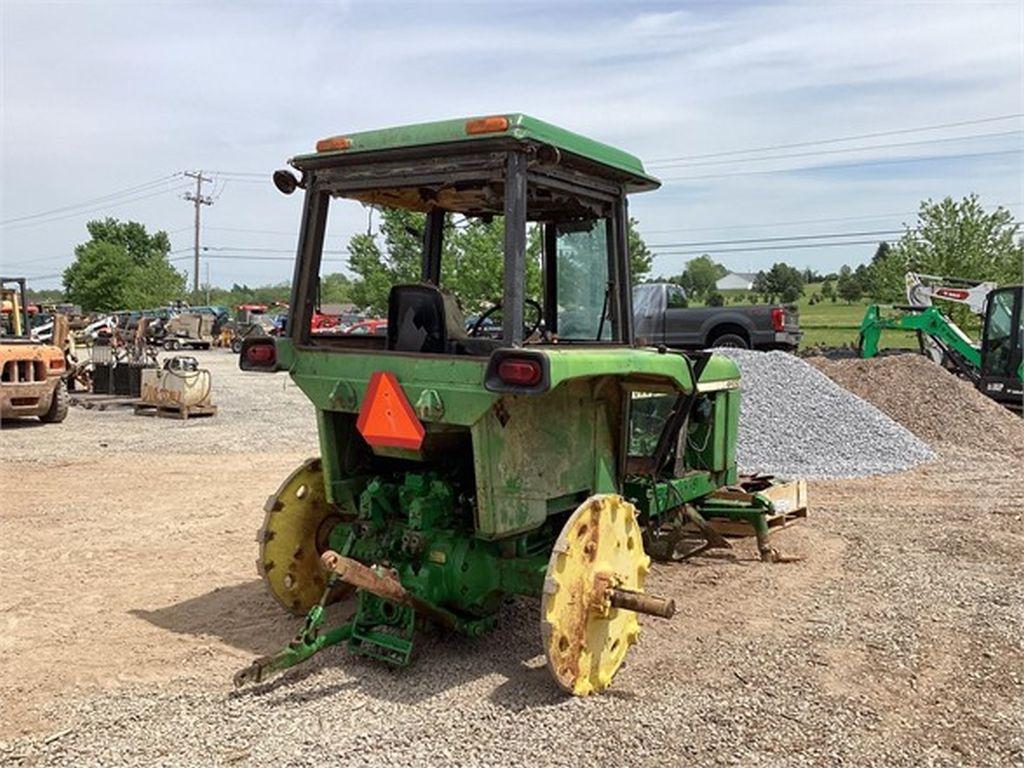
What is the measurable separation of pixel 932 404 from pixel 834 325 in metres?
41.4

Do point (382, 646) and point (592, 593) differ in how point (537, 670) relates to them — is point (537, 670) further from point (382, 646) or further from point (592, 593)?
point (382, 646)

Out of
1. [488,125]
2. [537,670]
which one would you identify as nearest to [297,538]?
[537,670]

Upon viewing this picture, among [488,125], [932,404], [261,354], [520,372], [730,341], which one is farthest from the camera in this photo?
[730,341]

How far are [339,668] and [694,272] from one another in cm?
10229

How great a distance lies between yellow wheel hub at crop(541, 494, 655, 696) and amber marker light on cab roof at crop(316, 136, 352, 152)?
6.34ft

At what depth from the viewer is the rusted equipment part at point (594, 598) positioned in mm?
3875

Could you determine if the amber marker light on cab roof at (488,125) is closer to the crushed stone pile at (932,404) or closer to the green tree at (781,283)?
the crushed stone pile at (932,404)

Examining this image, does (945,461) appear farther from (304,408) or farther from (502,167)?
(304,408)

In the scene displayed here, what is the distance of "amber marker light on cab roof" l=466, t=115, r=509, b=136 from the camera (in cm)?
383

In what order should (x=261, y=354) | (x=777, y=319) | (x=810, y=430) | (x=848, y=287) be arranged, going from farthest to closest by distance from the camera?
(x=848, y=287)
(x=777, y=319)
(x=810, y=430)
(x=261, y=354)

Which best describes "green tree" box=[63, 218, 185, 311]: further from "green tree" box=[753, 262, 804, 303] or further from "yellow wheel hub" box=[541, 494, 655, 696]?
"yellow wheel hub" box=[541, 494, 655, 696]

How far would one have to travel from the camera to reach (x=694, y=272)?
104m

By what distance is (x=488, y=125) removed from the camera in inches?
152

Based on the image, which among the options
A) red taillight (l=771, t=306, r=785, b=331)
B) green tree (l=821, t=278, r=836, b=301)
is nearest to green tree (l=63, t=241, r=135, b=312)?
red taillight (l=771, t=306, r=785, b=331)
